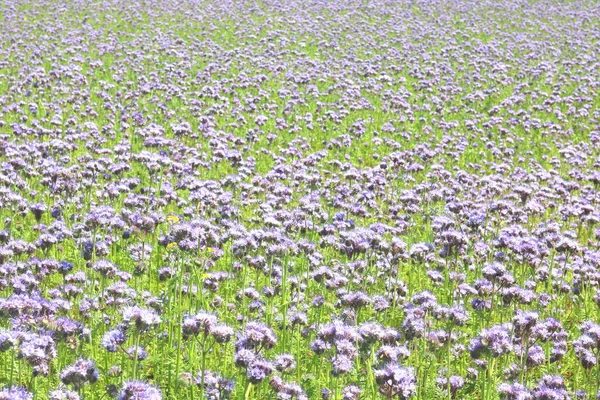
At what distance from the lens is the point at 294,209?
924 centimetres

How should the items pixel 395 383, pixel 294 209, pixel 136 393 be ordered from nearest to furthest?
pixel 136 393 → pixel 395 383 → pixel 294 209

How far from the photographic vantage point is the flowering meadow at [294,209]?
18.0 feet

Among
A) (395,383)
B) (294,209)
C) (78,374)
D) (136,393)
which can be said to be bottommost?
(294,209)

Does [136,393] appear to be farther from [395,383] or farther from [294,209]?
[294,209]

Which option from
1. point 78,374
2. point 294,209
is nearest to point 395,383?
point 78,374

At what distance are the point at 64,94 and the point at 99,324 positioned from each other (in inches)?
571

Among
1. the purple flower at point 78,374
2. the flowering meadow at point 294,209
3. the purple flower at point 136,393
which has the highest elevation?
the purple flower at point 136,393

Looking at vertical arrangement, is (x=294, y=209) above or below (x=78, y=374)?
below

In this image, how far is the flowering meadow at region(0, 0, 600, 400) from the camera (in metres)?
5.48

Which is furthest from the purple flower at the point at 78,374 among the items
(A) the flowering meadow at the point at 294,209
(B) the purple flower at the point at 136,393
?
(B) the purple flower at the point at 136,393

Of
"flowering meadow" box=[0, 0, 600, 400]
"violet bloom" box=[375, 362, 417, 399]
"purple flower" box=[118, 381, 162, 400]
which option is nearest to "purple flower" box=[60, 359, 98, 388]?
"flowering meadow" box=[0, 0, 600, 400]

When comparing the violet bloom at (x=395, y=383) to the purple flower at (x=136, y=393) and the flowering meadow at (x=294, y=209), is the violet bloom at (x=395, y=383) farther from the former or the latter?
the purple flower at (x=136, y=393)

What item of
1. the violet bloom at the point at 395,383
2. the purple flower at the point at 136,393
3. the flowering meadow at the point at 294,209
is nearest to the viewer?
the purple flower at the point at 136,393

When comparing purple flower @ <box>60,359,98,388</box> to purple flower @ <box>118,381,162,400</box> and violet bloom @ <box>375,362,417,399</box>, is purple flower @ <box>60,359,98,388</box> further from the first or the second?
violet bloom @ <box>375,362,417,399</box>
